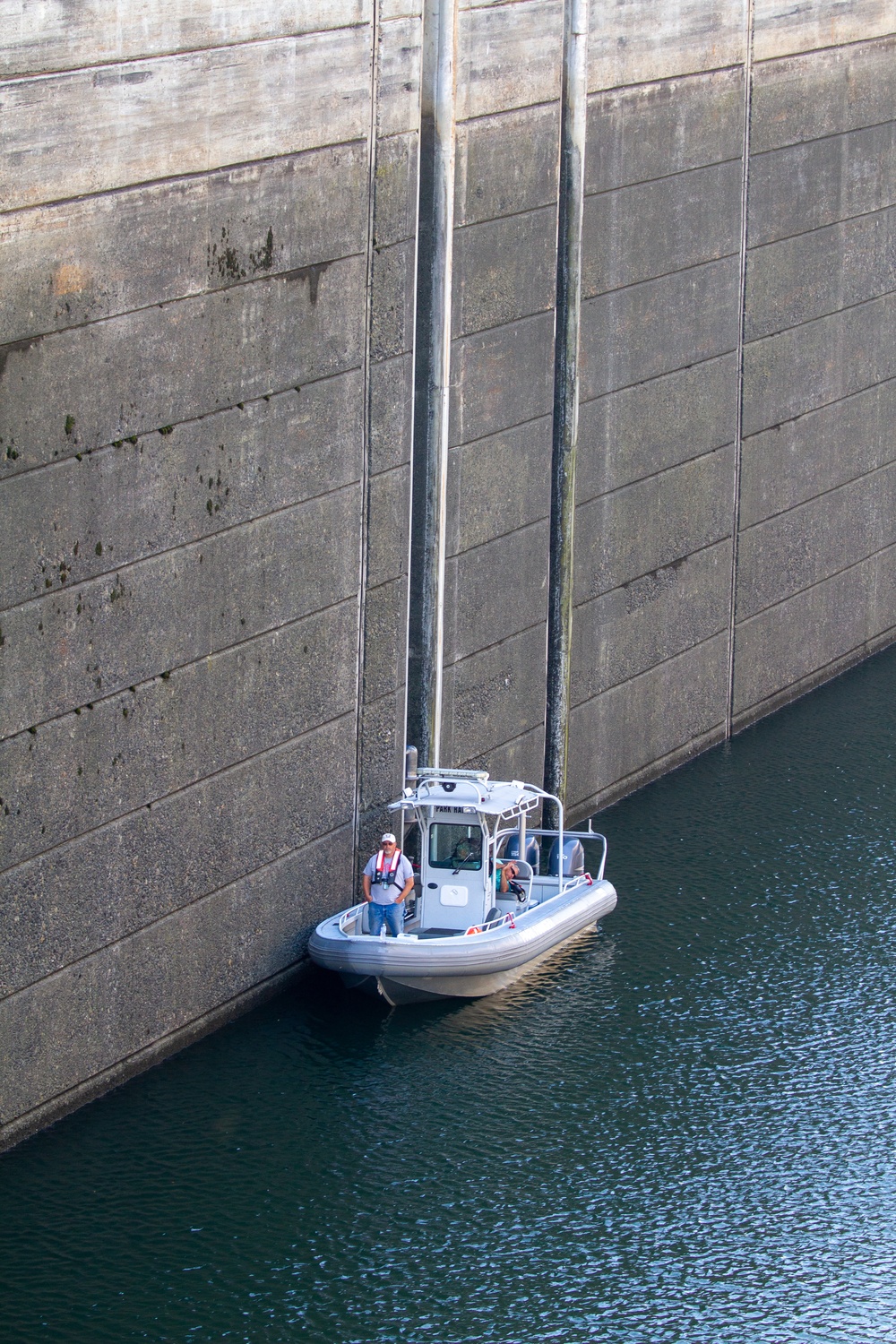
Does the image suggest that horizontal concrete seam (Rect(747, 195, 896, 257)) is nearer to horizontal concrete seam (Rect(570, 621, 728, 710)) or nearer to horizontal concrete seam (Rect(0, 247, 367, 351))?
horizontal concrete seam (Rect(570, 621, 728, 710))

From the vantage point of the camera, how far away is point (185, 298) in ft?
45.2

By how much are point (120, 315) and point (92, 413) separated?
71cm

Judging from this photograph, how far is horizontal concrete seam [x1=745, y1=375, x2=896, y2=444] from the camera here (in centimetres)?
2280

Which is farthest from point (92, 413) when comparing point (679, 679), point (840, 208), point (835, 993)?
point (840, 208)

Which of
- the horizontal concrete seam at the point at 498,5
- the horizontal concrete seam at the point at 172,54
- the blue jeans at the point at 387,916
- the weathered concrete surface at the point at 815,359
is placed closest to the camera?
the horizontal concrete seam at the point at 172,54

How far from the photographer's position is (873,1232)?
12602 millimetres

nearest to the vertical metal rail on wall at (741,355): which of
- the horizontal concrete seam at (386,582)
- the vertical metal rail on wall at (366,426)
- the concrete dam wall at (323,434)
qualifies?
the concrete dam wall at (323,434)

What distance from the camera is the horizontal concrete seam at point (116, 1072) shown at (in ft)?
43.5

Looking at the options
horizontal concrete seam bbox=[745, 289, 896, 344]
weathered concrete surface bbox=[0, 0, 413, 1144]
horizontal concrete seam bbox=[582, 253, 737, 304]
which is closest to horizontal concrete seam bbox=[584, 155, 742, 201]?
horizontal concrete seam bbox=[582, 253, 737, 304]

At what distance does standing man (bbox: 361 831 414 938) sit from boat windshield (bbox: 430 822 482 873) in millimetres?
517

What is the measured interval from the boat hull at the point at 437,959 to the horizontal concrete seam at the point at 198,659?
8.10 ft

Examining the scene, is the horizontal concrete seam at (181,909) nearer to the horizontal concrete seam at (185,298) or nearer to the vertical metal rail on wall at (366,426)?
the vertical metal rail on wall at (366,426)

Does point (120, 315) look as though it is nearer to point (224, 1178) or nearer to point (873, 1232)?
point (224, 1178)

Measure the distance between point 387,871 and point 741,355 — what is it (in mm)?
9385
